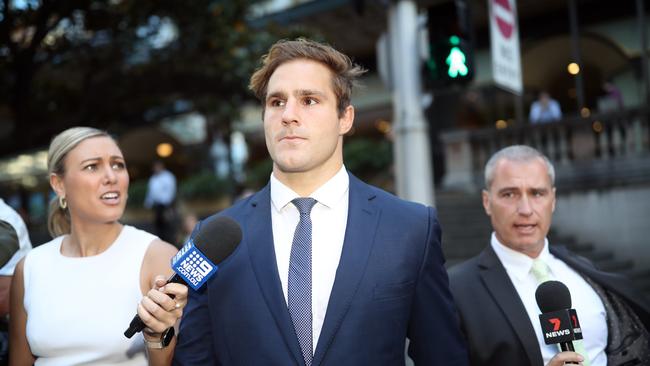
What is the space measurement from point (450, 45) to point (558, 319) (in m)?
4.78

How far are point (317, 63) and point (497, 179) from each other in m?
1.48

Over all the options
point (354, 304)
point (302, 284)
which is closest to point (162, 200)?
point (302, 284)

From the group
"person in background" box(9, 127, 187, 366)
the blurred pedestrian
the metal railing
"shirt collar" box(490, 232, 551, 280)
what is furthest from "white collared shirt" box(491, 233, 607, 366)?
the blurred pedestrian

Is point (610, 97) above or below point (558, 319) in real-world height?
above

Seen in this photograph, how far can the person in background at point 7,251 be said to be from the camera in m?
3.42

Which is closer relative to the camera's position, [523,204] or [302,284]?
[302,284]

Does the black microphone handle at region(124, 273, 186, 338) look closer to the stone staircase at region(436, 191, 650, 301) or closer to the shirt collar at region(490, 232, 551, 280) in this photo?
the shirt collar at region(490, 232, 551, 280)

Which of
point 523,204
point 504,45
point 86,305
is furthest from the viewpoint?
point 504,45

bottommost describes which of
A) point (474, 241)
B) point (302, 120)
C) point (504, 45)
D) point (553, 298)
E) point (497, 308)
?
point (474, 241)

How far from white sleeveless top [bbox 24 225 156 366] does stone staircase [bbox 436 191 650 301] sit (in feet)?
24.9

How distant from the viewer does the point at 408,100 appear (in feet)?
24.2

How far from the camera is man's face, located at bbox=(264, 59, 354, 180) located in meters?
2.56

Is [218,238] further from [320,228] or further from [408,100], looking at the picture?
[408,100]

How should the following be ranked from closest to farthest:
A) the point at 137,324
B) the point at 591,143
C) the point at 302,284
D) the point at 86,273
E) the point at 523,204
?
1. the point at 137,324
2. the point at 302,284
3. the point at 86,273
4. the point at 523,204
5. the point at 591,143
